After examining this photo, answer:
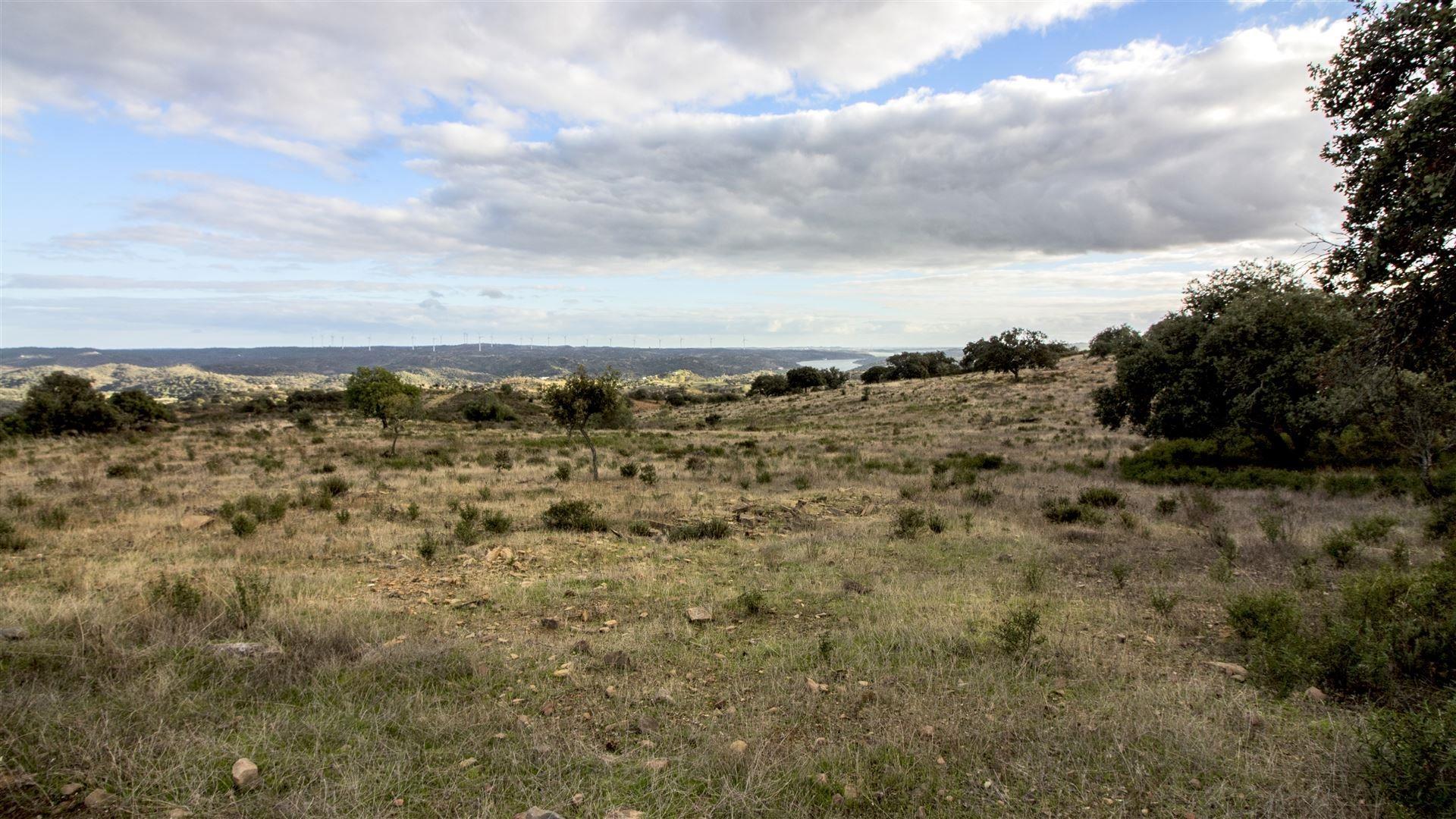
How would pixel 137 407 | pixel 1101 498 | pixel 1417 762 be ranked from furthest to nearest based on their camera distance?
pixel 137 407 < pixel 1101 498 < pixel 1417 762

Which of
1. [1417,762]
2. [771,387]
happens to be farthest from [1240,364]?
[771,387]

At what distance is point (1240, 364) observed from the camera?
19250 millimetres

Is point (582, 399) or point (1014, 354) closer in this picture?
point (582, 399)

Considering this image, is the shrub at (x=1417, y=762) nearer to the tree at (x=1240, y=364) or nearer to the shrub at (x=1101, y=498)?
the shrub at (x=1101, y=498)

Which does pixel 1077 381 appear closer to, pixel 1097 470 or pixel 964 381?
pixel 964 381

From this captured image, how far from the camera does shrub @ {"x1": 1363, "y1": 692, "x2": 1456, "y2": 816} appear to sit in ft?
12.1

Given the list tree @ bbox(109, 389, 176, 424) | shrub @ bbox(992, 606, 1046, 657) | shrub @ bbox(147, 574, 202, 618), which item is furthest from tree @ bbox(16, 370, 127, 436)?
shrub @ bbox(992, 606, 1046, 657)

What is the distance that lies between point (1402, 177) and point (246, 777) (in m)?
10.6

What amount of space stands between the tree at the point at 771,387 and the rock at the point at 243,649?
77.4 m

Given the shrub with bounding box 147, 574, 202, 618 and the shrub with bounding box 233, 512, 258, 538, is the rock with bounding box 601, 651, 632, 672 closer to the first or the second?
the shrub with bounding box 147, 574, 202, 618

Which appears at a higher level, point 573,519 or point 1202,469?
point 1202,469

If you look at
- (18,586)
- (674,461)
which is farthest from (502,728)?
(674,461)

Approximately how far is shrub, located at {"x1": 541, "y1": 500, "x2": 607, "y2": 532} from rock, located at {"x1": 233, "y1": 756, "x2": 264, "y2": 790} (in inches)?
374

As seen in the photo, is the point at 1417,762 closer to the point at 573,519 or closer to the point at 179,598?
the point at 179,598
